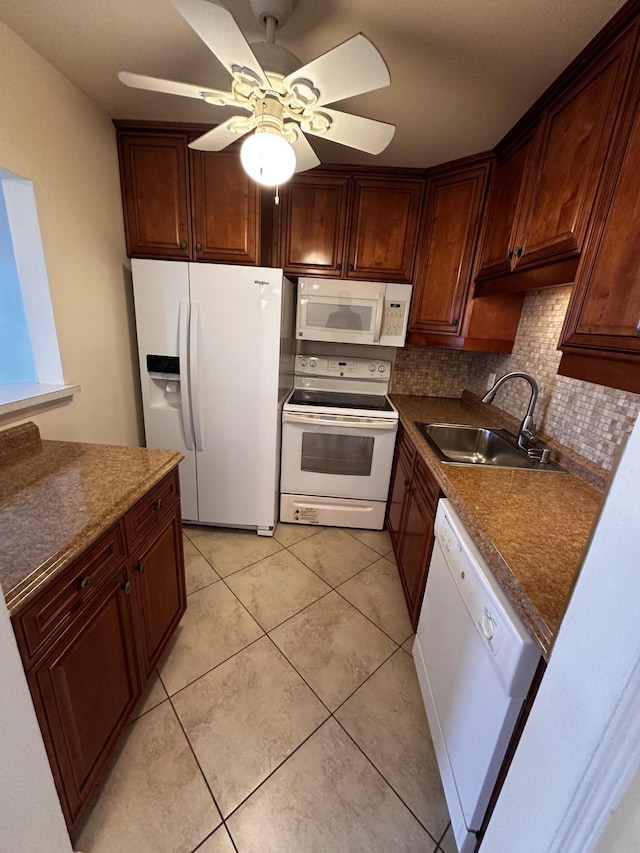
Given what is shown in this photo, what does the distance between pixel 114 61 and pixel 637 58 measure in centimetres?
184

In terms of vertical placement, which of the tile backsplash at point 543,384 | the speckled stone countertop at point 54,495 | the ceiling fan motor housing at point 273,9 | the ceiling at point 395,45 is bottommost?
the speckled stone countertop at point 54,495

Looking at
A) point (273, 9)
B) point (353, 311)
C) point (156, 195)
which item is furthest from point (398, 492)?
point (156, 195)

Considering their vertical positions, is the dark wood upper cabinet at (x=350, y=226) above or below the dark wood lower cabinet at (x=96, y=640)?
above

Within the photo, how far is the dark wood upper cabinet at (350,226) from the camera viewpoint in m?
2.14

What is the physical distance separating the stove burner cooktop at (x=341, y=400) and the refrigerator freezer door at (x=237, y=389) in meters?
0.37

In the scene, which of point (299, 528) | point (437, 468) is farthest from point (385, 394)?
point (437, 468)

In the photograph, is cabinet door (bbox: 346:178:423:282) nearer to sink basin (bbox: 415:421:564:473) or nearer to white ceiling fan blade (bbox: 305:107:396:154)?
white ceiling fan blade (bbox: 305:107:396:154)

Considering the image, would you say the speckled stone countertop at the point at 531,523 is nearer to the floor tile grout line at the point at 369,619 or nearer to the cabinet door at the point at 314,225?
the floor tile grout line at the point at 369,619

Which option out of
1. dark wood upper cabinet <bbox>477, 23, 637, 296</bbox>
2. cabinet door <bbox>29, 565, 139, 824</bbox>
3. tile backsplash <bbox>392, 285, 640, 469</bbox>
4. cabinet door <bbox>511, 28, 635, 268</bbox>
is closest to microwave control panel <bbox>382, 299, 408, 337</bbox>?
tile backsplash <bbox>392, 285, 640, 469</bbox>

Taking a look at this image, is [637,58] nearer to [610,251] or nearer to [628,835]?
[610,251]

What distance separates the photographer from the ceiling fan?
879mm

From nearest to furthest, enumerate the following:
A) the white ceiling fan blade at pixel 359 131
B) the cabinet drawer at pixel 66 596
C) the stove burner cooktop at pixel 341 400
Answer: the cabinet drawer at pixel 66 596 → the white ceiling fan blade at pixel 359 131 → the stove burner cooktop at pixel 341 400

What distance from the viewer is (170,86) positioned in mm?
1102

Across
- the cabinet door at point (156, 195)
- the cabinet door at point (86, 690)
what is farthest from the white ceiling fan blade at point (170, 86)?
the cabinet door at point (86, 690)
